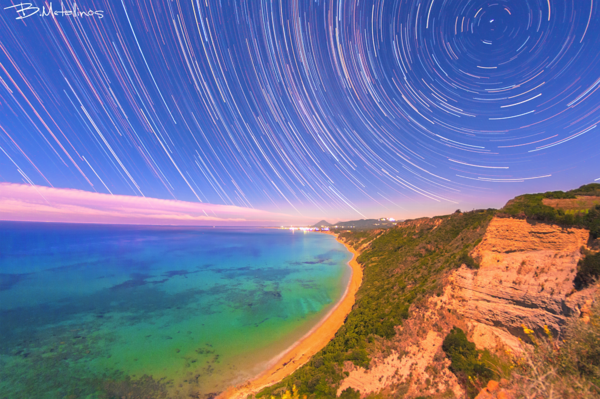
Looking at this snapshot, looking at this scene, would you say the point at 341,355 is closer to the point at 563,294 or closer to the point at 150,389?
the point at 563,294

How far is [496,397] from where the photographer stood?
A: 24.2 feet

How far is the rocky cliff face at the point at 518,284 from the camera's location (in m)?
11.6

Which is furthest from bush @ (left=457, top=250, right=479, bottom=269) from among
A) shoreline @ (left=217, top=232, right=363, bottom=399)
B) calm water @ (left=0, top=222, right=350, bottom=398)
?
calm water @ (left=0, top=222, right=350, bottom=398)

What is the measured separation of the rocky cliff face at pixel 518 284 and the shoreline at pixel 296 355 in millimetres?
12491

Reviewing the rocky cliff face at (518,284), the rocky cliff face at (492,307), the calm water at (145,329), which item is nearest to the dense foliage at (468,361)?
the rocky cliff face at (492,307)

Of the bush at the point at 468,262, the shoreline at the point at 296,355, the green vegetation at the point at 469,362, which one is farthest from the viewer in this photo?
the bush at the point at 468,262

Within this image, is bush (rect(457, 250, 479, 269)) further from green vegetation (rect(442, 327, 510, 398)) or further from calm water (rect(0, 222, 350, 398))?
calm water (rect(0, 222, 350, 398))

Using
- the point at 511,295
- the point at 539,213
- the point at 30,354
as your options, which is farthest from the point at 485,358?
the point at 30,354

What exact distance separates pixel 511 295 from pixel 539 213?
7056 millimetres

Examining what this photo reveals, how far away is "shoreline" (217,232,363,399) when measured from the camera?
15031 millimetres

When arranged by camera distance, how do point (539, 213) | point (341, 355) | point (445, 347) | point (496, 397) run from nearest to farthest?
point (496, 397) < point (445, 347) < point (341, 355) < point (539, 213)

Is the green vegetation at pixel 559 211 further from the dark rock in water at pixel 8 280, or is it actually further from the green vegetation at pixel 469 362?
the dark rock in water at pixel 8 280

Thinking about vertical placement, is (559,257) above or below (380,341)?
above

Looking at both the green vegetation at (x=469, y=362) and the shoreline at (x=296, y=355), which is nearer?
the green vegetation at (x=469, y=362)
